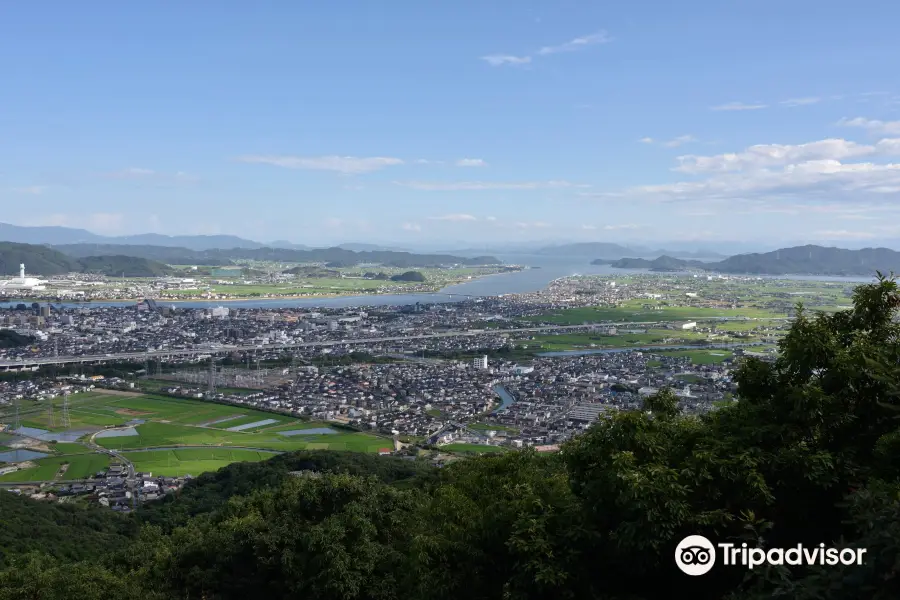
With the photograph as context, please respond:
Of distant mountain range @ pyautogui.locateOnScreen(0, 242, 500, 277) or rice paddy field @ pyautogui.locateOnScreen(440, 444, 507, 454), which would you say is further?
distant mountain range @ pyautogui.locateOnScreen(0, 242, 500, 277)

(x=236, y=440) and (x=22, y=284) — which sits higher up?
(x=22, y=284)

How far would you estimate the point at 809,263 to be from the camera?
76750mm

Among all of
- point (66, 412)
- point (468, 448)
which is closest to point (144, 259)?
point (66, 412)

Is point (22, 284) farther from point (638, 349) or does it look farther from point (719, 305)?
point (719, 305)

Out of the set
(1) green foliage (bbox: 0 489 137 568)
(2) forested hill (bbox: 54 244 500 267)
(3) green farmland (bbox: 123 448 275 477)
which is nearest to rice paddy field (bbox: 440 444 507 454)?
(3) green farmland (bbox: 123 448 275 477)

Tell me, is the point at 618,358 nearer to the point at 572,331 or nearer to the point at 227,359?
the point at 572,331

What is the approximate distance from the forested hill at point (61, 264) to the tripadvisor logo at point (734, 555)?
245 ft

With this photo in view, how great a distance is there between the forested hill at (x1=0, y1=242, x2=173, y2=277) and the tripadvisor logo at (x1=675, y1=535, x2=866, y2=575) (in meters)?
74.6

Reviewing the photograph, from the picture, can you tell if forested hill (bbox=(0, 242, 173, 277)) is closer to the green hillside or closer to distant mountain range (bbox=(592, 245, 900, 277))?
the green hillside

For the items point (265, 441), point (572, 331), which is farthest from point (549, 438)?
point (572, 331)

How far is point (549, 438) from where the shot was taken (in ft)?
53.5

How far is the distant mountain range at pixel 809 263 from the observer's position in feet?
220

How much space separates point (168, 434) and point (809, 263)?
76752mm

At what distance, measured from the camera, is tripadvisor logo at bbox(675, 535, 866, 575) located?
322 cm
